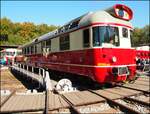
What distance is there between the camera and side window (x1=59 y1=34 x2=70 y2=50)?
1306cm

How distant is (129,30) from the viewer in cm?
1204

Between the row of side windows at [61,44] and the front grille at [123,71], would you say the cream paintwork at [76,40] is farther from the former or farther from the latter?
the front grille at [123,71]

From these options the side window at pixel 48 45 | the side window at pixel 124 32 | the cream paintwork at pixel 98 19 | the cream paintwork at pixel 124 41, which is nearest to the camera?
the cream paintwork at pixel 98 19

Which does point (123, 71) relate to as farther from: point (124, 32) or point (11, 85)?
point (11, 85)

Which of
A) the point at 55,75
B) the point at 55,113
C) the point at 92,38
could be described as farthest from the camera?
the point at 55,75

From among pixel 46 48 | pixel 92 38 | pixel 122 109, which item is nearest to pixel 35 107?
pixel 122 109

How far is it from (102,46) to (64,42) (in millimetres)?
3397

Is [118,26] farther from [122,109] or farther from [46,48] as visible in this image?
[46,48]

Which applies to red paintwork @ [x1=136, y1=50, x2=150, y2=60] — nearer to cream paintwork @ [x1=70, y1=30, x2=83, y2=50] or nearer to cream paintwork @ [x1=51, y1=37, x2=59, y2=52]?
cream paintwork @ [x1=51, y1=37, x2=59, y2=52]

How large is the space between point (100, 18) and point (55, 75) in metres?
6.66

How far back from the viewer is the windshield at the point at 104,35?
1064cm

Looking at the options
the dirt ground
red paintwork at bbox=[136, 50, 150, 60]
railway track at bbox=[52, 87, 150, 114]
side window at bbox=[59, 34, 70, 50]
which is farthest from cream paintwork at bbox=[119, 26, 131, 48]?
red paintwork at bbox=[136, 50, 150, 60]

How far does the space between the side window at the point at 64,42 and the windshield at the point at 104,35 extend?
255 centimetres

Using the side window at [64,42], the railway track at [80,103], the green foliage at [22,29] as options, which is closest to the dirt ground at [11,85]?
the side window at [64,42]
